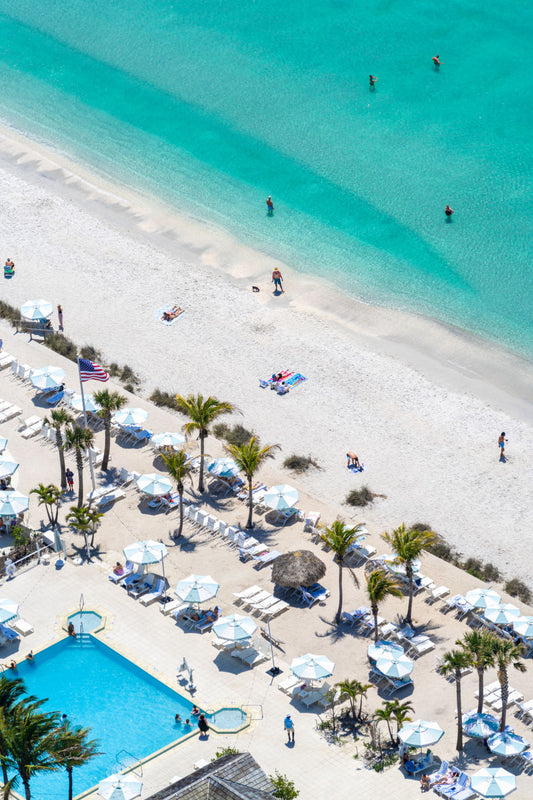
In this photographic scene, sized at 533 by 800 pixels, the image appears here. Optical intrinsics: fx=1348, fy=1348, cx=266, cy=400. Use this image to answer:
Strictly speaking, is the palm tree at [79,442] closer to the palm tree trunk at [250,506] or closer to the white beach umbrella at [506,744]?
the palm tree trunk at [250,506]

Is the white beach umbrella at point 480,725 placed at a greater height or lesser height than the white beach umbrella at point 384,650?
lesser

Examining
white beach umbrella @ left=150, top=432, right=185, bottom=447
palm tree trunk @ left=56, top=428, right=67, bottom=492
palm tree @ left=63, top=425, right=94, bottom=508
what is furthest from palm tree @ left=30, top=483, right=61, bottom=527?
white beach umbrella @ left=150, top=432, right=185, bottom=447

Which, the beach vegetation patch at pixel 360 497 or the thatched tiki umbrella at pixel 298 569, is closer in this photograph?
the thatched tiki umbrella at pixel 298 569

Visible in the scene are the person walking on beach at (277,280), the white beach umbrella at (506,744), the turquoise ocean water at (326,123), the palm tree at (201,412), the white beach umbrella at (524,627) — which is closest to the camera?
the white beach umbrella at (506,744)

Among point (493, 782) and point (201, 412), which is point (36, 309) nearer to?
point (201, 412)

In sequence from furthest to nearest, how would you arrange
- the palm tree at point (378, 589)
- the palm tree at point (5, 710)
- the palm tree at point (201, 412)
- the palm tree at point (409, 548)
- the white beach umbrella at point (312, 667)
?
the palm tree at point (201, 412), the palm tree at point (409, 548), the palm tree at point (378, 589), the white beach umbrella at point (312, 667), the palm tree at point (5, 710)

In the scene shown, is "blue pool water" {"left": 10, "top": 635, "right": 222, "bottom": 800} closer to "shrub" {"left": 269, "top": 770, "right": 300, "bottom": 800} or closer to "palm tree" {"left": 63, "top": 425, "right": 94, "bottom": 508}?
"shrub" {"left": 269, "top": 770, "right": 300, "bottom": 800}

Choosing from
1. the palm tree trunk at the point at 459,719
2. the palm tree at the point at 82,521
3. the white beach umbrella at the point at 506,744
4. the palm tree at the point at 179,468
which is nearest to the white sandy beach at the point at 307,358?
the palm tree at the point at 179,468

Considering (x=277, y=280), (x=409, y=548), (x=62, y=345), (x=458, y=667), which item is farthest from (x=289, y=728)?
(x=277, y=280)
